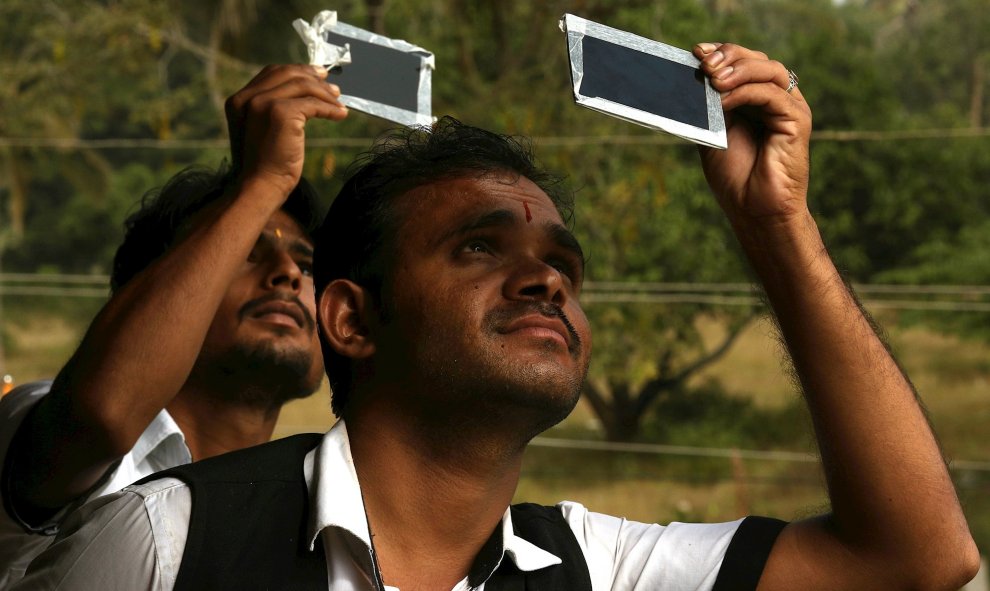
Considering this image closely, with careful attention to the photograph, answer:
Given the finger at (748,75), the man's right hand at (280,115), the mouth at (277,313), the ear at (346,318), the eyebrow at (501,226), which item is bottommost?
the mouth at (277,313)

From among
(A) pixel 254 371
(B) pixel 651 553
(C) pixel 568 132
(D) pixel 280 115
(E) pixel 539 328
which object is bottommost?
(B) pixel 651 553

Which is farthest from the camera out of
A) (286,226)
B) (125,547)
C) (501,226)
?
(286,226)

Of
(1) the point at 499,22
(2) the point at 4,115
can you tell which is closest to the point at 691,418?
(1) the point at 499,22

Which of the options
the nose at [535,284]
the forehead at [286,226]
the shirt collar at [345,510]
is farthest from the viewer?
the forehead at [286,226]

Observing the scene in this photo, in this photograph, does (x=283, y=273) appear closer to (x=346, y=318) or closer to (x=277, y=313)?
(x=277, y=313)

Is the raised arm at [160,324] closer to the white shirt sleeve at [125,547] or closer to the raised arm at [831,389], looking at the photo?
the white shirt sleeve at [125,547]

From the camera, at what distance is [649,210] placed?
1325 centimetres

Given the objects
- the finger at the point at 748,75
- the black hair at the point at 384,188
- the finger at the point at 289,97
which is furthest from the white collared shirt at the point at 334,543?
the finger at the point at 748,75

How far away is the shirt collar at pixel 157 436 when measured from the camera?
7.72 ft

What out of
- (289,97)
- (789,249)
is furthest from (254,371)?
(789,249)

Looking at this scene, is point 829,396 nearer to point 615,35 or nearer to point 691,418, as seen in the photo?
point 615,35

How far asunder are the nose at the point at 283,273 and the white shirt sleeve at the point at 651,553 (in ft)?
2.80

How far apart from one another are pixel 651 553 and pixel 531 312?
418 millimetres

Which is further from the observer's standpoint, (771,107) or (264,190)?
(264,190)
